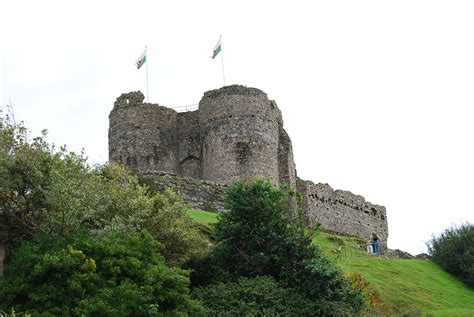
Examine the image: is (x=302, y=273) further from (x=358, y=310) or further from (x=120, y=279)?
(x=120, y=279)

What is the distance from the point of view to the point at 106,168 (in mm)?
26172

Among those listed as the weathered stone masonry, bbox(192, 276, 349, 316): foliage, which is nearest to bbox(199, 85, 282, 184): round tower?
the weathered stone masonry

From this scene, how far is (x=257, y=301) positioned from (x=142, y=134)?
1047 inches

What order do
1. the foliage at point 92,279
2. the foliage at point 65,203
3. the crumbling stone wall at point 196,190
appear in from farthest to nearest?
the crumbling stone wall at point 196,190 < the foliage at point 65,203 < the foliage at point 92,279

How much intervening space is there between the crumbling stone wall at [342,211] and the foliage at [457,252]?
958 cm

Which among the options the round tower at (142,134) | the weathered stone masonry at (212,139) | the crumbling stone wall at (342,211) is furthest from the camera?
the crumbling stone wall at (342,211)

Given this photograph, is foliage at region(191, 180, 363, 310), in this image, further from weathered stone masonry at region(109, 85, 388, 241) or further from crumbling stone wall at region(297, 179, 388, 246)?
crumbling stone wall at region(297, 179, 388, 246)

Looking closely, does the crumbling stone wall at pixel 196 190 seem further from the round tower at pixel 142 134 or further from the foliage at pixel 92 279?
the foliage at pixel 92 279

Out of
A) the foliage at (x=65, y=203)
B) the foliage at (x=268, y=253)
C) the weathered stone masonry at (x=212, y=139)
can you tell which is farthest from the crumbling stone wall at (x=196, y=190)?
the foliage at (x=65, y=203)

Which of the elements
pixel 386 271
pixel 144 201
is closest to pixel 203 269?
pixel 144 201

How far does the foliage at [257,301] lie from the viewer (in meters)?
20.3

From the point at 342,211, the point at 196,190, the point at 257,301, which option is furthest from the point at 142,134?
the point at 257,301

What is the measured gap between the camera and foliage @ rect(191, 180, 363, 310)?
22.1 metres

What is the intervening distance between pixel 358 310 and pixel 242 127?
22569 millimetres
